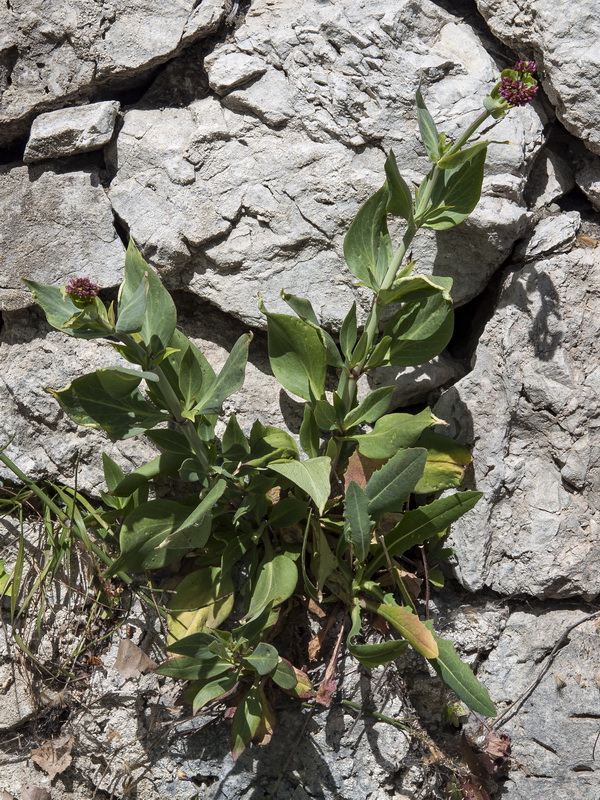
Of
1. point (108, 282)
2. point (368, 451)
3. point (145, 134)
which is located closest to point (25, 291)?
point (108, 282)

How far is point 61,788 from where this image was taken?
2.85 meters

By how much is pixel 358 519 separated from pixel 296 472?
29 cm

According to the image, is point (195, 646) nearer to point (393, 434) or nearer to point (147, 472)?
point (147, 472)

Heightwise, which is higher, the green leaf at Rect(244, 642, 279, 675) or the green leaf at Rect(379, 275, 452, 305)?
the green leaf at Rect(379, 275, 452, 305)

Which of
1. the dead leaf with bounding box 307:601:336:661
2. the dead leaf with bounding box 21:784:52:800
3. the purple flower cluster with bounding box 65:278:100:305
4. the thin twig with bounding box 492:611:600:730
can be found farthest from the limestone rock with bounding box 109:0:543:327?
the dead leaf with bounding box 21:784:52:800

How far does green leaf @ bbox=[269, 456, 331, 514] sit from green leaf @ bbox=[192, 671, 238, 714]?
69cm

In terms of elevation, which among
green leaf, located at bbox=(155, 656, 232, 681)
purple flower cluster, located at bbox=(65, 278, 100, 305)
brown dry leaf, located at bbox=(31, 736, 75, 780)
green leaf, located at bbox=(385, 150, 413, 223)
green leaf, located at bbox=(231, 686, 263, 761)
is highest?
green leaf, located at bbox=(385, 150, 413, 223)

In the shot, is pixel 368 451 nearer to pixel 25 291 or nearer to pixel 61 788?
pixel 25 291

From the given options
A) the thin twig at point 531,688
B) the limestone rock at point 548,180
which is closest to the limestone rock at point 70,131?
the limestone rock at point 548,180

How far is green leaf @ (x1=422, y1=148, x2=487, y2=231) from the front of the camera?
2.56 meters

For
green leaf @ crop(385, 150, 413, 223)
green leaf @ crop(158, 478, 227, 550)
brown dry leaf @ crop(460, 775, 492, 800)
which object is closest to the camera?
green leaf @ crop(158, 478, 227, 550)

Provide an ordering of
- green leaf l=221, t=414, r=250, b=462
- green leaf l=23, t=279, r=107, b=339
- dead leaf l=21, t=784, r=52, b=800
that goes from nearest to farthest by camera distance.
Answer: green leaf l=23, t=279, r=107, b=339
green leaf l=221, t=414, r=250, b=462
dead leaf l=21, t=784, r=52, b=800

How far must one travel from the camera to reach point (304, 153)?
2975mm

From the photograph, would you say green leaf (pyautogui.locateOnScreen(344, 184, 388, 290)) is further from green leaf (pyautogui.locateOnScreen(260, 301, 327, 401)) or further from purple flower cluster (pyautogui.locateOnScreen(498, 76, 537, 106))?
purple flower cluster (pyautogui.locateOnScreen(498, 76, 537, 106))
